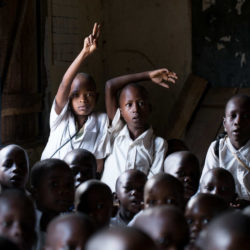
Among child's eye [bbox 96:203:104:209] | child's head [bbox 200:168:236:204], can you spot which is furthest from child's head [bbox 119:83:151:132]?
child's eye [bbox 96:203:104:209]

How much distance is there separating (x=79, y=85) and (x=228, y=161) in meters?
1.22

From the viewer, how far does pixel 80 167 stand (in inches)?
137

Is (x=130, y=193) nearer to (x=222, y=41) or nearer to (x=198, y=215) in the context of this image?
(x=198, y=215)

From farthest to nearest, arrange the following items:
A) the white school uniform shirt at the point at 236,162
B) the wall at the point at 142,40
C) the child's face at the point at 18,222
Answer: the wall at the point at 142,40
the white school uniform shirt at the point at 236,162
the child's face at the point at 18,222

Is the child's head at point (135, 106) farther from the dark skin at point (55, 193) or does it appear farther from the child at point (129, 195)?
the dark skin at point (55, 193)

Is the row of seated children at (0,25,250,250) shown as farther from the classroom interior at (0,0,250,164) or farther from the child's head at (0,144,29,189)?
the classroom interior at (0,0,250,164)

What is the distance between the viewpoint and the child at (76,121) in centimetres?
413

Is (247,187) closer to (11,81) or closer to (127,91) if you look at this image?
(127,91)

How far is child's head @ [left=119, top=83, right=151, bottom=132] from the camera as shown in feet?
13.3

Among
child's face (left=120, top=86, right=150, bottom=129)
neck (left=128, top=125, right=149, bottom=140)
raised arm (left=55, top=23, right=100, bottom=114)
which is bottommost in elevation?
neck (left=128, top=125, right=149, bottom=140)

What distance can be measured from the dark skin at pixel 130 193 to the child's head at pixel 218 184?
351 mm

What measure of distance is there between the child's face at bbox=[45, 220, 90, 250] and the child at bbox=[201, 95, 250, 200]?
192 cm

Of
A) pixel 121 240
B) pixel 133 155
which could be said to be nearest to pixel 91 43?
pixel 133 155

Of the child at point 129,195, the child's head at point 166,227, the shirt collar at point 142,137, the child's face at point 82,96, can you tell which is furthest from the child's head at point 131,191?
the child's head at point 166,227
